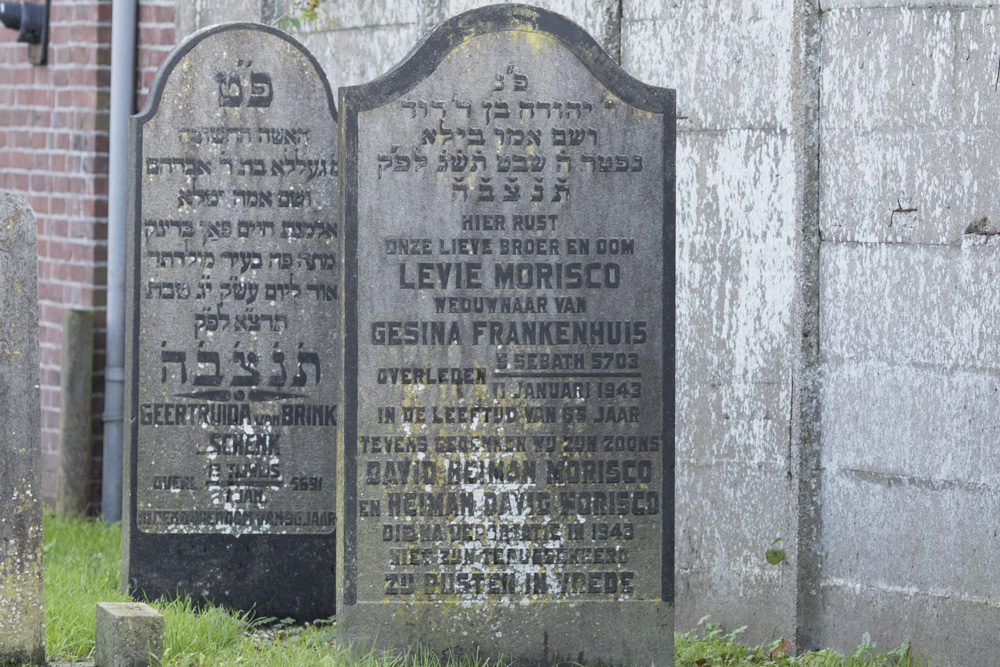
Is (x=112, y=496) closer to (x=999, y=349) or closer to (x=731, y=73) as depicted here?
(x=731, y=73)

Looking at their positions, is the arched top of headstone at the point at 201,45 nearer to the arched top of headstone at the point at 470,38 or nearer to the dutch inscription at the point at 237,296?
the dutch inscription at the point at 237,296

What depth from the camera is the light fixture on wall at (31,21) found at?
7973mm

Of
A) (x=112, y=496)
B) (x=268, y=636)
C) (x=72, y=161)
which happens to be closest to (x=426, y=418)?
(x=268, y=636)

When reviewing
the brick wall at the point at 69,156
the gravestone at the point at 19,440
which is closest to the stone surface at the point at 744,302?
the gravestone at the point at 19,440

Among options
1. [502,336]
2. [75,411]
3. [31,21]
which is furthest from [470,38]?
[31,21]

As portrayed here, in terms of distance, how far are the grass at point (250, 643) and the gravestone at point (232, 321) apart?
9.5 inches

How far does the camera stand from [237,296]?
546cm

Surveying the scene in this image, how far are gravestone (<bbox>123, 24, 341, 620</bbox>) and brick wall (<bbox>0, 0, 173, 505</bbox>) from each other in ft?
7.77

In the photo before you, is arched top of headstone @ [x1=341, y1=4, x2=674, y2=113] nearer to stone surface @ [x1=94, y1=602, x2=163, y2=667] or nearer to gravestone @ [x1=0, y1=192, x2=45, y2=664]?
gravestone @ [x1=0, y1=192, x2=45, y2=664]

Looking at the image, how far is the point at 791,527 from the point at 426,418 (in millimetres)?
1549

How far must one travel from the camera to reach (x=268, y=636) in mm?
5211

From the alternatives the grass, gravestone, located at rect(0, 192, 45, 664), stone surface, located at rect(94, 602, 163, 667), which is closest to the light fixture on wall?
the grass

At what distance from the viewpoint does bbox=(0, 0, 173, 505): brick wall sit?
7.66m

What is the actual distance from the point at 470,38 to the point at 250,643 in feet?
6.88
